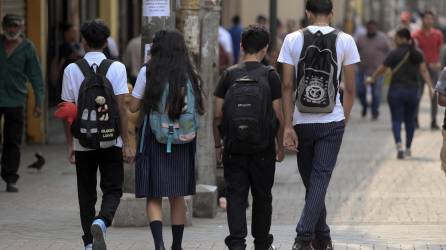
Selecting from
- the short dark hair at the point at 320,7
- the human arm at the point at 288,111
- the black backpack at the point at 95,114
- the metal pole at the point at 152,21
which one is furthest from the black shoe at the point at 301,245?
the metal pole at the point at 152,21

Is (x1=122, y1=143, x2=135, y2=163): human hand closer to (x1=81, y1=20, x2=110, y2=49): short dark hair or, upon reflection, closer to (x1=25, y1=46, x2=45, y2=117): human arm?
(x1=81, y1=20, x2=110, y2=49): short dark hair

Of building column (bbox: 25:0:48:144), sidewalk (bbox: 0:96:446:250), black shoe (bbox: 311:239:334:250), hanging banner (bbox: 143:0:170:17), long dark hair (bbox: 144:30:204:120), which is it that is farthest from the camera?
building column (bbox: 25:0:48:144)

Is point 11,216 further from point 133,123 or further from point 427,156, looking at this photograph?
point 427,156

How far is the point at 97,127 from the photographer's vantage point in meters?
8.60

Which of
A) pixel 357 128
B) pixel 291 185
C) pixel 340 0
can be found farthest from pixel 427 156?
pixel 340 0

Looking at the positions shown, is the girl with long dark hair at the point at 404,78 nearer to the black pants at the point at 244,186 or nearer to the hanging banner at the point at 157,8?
the hanging banner at the point at 157,8

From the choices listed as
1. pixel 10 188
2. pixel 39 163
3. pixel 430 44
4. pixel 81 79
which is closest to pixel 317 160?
pixel 81 79

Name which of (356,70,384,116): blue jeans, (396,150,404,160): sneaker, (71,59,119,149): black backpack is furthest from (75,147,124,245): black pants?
(356,70,384,116): blue jeans

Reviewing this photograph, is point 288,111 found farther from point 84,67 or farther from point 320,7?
point 84,67

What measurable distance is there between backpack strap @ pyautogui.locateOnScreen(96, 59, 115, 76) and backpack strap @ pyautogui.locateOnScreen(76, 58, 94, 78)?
0.18 ft

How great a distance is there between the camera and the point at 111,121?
8.64 m

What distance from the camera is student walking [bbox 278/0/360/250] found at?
8.70m

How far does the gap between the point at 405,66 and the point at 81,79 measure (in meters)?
8.96

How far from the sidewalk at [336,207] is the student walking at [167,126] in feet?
3.19
